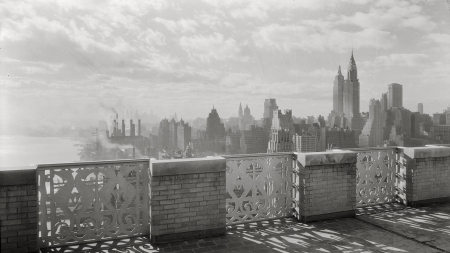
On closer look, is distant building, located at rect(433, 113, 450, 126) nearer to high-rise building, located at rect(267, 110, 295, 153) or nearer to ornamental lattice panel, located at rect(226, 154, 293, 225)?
high-rise building, located at rect(267, 110, 295, 153)

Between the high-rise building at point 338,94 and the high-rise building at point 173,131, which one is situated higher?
the high-rise building at point 338,94

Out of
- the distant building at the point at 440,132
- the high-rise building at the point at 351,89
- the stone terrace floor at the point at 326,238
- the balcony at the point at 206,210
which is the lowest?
Result: the stone terrace floor at the point at 326,238

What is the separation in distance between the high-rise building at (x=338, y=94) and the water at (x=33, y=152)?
950 inches

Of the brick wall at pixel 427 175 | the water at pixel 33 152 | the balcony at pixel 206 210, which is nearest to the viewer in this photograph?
the balcony at pixel 206 210

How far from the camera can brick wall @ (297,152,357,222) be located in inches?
215

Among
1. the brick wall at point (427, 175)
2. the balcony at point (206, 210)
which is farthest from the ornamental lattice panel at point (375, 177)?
the balcony at point (206, 210)

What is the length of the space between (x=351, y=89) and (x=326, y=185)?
28.6 metres

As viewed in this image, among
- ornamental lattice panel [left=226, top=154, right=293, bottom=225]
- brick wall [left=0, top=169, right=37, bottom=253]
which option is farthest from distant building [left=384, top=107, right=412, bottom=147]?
brick wall [left=0, top=169, right=37, bottom=253]

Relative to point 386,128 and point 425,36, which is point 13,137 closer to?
point 425,36

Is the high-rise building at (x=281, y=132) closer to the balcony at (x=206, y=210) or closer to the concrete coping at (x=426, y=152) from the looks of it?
the concrete coping at (x=426, y=152)

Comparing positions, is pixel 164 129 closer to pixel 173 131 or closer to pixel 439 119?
pixel 173 131

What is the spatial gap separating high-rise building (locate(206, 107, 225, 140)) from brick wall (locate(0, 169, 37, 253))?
1896 cm

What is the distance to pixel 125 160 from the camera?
470 centimetres

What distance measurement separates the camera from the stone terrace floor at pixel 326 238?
14.2ft
